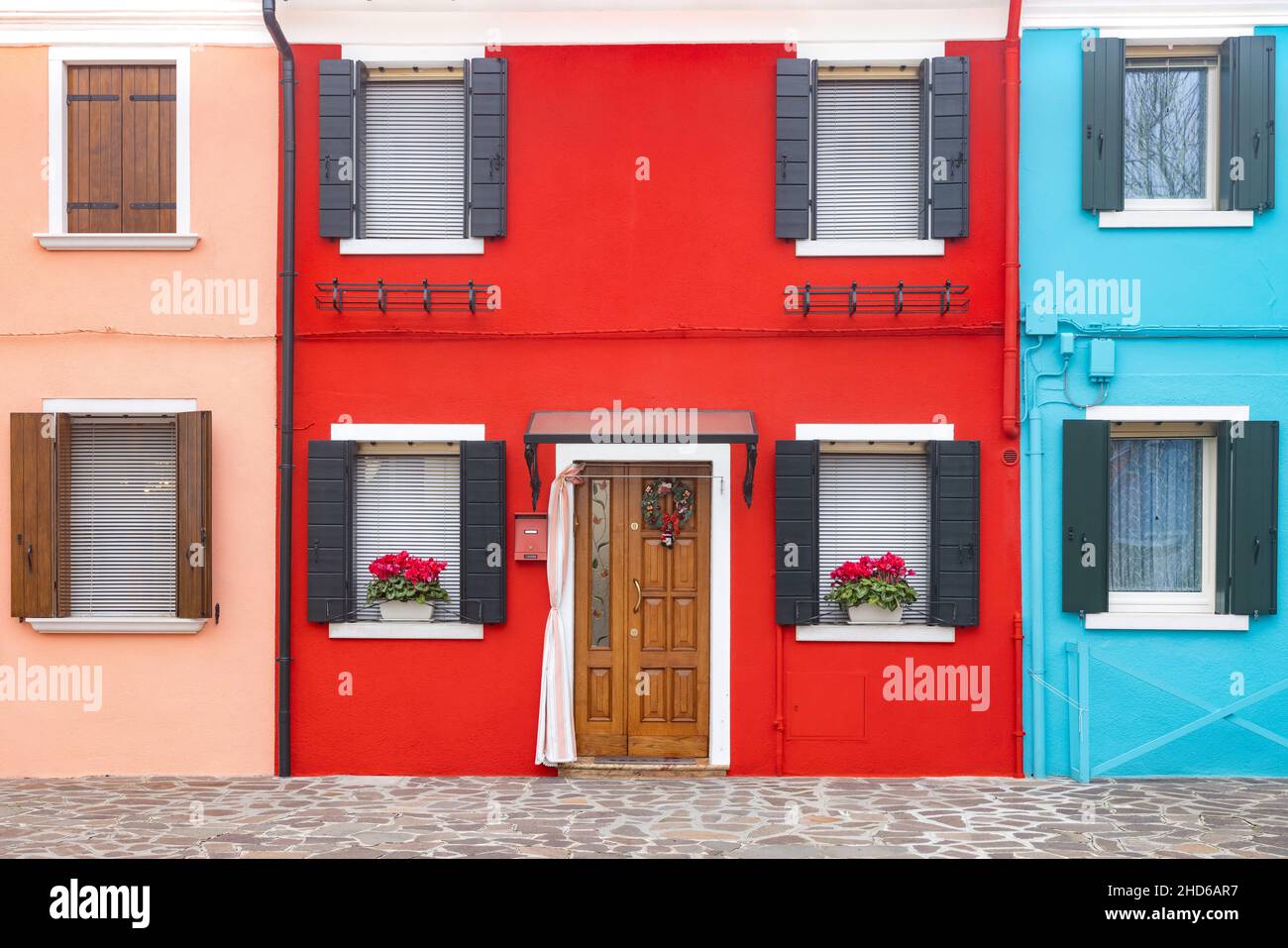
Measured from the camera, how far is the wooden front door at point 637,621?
9.10 meters

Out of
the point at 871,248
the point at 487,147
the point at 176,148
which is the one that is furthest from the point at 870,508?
the point at 176,148

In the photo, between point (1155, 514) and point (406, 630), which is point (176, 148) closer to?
point (406, 630)

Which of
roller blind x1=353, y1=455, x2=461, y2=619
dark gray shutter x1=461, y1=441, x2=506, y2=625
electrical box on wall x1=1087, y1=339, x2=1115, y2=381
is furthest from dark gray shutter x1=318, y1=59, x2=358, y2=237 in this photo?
electrical box on wall x1=1087, y1=339, x2=1115, y2=381

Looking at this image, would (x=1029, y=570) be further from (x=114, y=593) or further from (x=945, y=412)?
(x=114, y=593)

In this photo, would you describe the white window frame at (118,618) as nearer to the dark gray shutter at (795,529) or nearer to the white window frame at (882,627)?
the dark gray shutter at (795,529)

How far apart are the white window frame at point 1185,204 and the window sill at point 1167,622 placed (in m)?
3.07

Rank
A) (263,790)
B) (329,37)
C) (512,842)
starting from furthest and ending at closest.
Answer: (329,37) < (263,790) < (512,842)

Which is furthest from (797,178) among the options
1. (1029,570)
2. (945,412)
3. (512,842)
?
(512,842)

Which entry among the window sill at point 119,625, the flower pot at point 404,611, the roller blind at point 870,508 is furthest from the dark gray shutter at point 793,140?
the window sill at point 119,625

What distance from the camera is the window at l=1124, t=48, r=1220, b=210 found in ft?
29.7

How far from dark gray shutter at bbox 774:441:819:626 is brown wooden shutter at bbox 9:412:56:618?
5.76 metres

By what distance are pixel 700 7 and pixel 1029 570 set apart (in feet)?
17.0

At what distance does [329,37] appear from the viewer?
9.09m

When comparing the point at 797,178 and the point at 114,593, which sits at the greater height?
the point at 797,178
